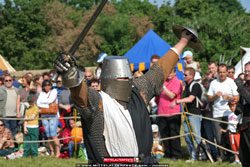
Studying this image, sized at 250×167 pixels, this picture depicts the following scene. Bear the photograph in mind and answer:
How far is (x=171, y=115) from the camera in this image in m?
7.77

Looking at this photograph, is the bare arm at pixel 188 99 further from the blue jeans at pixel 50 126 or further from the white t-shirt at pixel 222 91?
the blue jeans at pixel 50 126

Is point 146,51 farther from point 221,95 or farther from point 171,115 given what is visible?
point 221,95

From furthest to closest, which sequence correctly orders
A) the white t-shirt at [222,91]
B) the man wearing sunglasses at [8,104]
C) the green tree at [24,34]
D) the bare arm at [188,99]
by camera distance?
the green tree at [24,34] → the man wearing sunglasses at [8,104] → the bare arm at [188,99] → the white t-shirt at [222,91]

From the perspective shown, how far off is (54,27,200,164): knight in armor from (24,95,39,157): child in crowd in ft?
17.3

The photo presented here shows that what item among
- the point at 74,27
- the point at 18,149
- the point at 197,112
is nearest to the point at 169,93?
the point at 197,112

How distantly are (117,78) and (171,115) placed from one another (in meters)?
4.45

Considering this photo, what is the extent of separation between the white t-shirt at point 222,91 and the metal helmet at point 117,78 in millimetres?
4150

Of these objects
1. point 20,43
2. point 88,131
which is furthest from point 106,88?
point 20,43

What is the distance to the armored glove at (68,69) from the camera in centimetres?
280

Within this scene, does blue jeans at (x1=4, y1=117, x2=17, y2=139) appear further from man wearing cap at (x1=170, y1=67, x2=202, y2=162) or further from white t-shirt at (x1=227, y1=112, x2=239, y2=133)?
white t-shirt at (x1=227, y1=112, x2=239, y2=133)

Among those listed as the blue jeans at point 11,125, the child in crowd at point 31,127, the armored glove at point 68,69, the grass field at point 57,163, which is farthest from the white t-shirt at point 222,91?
the armored glove at point 68,69

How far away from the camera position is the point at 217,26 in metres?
20.9

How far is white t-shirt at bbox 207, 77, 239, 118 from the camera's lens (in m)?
7.32

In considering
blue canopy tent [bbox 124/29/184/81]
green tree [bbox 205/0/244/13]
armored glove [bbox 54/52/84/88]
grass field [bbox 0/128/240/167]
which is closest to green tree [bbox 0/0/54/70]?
blue canopy tent [bbox 124/29/184/81]
